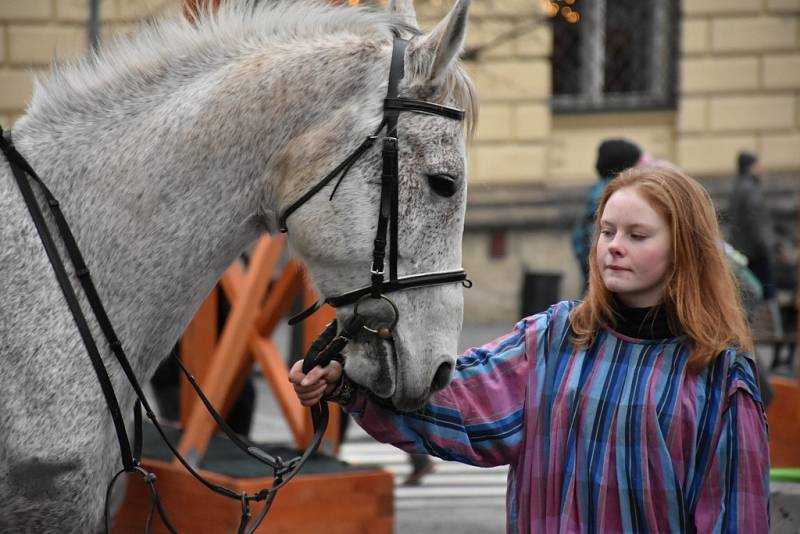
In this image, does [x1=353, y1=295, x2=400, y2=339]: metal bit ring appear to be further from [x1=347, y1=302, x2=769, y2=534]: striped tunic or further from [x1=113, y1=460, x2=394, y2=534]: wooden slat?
[x1=113, y1=460, x2=394, y2=534]: wooden slat

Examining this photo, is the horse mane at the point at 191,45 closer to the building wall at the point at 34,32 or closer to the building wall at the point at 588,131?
the building wall at the point at 34,32

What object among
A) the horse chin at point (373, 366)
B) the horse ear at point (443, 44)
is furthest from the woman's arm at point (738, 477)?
the horse ear at point (443, 44)

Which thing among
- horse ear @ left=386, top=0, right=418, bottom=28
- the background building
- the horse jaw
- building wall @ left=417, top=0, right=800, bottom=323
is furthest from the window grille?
the horse jaw

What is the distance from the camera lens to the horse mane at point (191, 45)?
2.96 metres

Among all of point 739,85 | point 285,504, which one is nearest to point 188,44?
point 285,504

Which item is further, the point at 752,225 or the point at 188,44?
the point at 752,225

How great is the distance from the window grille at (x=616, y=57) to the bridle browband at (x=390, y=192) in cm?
1187

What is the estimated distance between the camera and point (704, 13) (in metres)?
14.3

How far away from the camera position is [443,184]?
2830 mm

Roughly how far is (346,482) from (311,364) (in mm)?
1809

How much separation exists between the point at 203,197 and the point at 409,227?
494mm

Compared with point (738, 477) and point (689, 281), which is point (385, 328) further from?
point (738, 477)

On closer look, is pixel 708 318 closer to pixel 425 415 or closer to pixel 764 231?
pixel 425 415

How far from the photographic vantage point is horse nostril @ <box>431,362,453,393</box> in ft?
9.22
